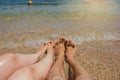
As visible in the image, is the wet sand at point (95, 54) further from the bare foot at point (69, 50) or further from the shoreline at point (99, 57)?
the bare foot at point (69, 50)

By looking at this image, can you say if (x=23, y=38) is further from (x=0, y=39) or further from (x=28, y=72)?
(x=28, y=72)

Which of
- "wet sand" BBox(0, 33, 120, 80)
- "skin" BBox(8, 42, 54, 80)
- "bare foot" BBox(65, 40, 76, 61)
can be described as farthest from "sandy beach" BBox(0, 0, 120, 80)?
"skin" BBox(8, 42, 54, 80)

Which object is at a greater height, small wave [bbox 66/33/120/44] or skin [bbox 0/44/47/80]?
skin [bbox 0/44/47/80]

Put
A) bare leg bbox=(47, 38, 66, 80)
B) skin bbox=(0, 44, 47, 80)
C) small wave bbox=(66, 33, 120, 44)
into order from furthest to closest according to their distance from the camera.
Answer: small wave bbox=(66, 33, 120, 44) < skin bbox=(0, 44, 47, 80) < bare leg bbox=(47, 38, 66, 80)

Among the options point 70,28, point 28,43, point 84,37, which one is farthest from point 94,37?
point 28,43

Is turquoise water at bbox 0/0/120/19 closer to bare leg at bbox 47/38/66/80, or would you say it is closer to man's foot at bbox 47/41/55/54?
man's foot at bbox 47/41/55/54

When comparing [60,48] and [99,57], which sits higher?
[60,48]

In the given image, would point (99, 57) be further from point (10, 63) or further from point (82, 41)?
point (10, 63)

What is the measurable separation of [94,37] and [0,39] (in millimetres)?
2423

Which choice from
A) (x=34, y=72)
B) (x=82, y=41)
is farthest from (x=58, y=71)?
(x=82, y=41)

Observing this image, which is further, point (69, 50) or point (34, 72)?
point (69, 50)

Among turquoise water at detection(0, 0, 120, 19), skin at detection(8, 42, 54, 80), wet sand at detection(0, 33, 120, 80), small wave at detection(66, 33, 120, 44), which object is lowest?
turquoise water at detection(0, 0, 120, 19)

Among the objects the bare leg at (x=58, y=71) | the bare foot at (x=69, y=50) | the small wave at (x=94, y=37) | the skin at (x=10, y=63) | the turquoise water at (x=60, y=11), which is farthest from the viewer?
the turquoise water at (x=60, y=11)

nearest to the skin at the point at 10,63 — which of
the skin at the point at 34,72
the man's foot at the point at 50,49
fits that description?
the skin at the point at 34,72
